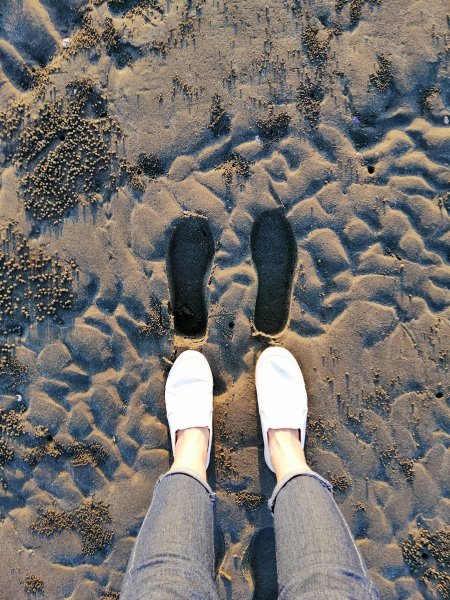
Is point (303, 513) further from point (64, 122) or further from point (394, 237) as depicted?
point (64, 122)

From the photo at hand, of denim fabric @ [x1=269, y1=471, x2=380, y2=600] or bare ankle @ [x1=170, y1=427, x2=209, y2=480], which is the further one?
bare ankle @ [x1=170, y1=427, x2=209, y2=480]

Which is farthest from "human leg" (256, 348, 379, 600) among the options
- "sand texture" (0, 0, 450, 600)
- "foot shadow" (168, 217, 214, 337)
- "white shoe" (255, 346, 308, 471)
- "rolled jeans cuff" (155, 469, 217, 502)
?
"foot shadow" (168, 217, 214, 337)

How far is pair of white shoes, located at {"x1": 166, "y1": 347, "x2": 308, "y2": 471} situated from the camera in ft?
9.64

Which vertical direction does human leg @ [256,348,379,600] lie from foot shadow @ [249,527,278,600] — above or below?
above

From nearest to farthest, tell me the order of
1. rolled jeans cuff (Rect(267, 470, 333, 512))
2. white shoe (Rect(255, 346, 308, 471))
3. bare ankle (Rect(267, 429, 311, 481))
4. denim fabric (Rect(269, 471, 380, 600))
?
denim fabric (Rect(269, 471, 380, 600))
rolled jeans cuff (Rect(267, 470, 333, 512))
bare ankle (Rect(267, 429, 311, 481))
white shoe (Rect(255, 346, 308, 471))

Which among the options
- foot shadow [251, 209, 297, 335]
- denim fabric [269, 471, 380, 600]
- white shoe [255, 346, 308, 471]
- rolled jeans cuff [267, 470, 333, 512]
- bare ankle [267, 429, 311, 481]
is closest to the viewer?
denim fabric [269, 471, 380, 600]

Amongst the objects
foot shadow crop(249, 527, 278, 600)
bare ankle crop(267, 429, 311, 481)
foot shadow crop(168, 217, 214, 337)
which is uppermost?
foot shadow crop(168, 217, 214, 337)

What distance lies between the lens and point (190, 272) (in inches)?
123

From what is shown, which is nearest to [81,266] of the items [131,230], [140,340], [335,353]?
[131,230]

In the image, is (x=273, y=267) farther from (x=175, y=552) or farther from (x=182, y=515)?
(x=175, y=552)

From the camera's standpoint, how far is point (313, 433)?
305 centimetres

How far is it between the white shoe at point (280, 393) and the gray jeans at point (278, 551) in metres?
0.49

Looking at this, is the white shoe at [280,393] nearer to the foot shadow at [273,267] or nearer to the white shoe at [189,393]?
the foot shadow at [273,267]

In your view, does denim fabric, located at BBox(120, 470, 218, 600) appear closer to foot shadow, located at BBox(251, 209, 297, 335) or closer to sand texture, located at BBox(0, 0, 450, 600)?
sand texture, located at BBox(0, 0, 450, 600)
